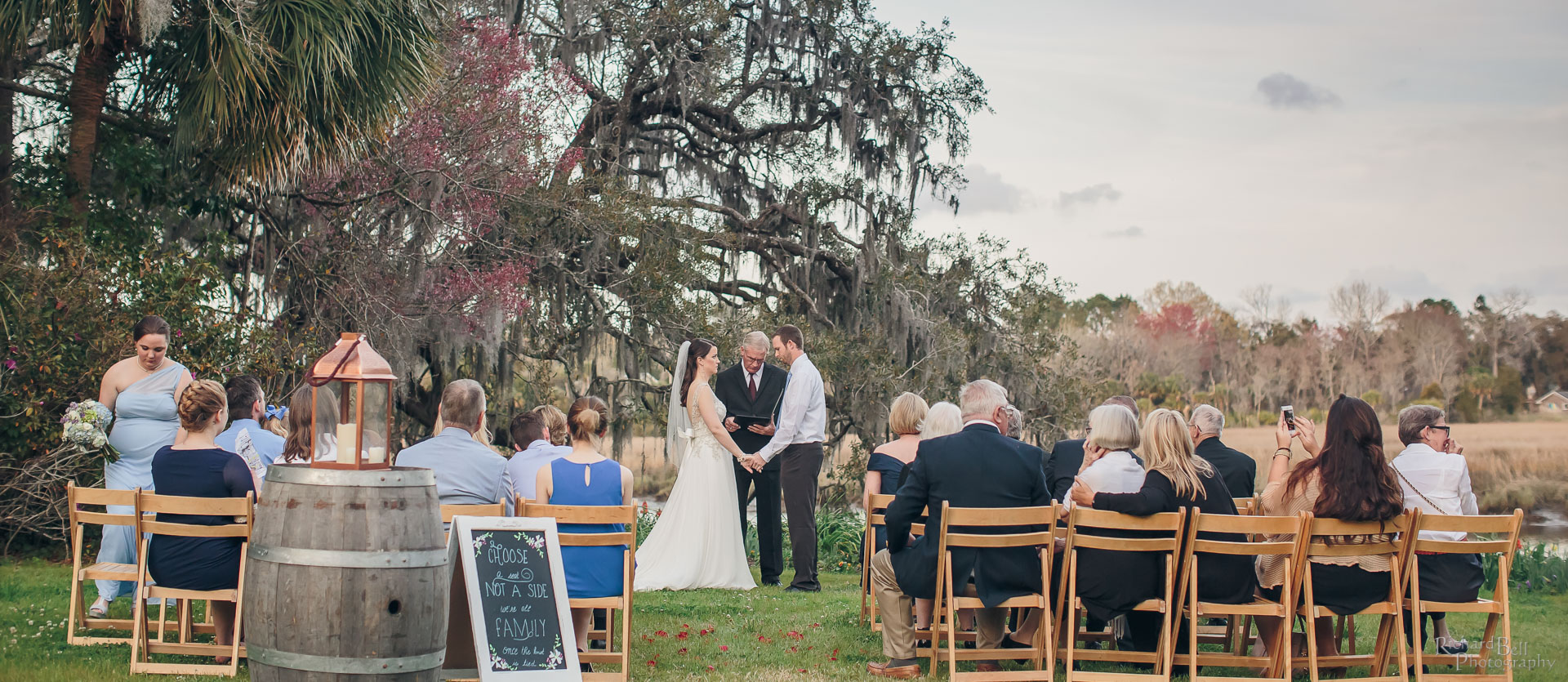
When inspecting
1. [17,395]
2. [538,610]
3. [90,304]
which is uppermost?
[90,304]

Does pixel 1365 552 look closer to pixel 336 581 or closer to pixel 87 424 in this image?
pixel 336 581

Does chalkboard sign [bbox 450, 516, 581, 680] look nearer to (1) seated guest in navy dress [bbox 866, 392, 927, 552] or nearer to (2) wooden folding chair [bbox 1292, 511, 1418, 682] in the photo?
(1) seated guest in navy dress [bbox 866, 392, 927, 552]

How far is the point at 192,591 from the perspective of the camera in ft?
15.8

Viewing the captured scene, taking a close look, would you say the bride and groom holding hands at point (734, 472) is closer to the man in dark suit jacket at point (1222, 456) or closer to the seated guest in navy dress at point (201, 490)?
the man in dark suit jacket at point (1222, 456)

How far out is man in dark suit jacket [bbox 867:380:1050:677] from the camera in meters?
4.95

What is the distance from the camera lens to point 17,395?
8.55 metres

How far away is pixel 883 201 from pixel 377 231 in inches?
276

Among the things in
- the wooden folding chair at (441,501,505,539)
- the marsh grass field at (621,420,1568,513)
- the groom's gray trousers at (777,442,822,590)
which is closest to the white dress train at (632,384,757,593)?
the groom's gray trousers at (777,442,822,590)

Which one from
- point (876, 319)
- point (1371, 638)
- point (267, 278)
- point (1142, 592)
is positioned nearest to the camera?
point (1142, 592)

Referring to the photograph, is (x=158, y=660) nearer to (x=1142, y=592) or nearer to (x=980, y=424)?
(x=980, y=424)

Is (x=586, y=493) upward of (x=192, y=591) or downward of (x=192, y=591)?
upward

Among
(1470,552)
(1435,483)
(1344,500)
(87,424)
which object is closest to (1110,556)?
(1344,500)

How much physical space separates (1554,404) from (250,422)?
45.8 metres

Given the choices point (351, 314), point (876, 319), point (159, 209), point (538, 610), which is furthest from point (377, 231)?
point (538, 610)
